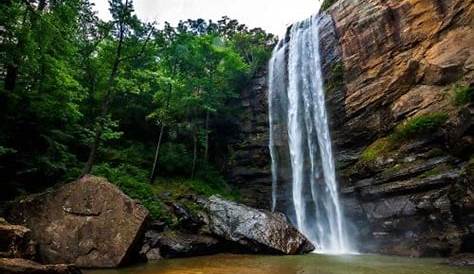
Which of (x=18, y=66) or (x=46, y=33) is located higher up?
(x=46, y=33)

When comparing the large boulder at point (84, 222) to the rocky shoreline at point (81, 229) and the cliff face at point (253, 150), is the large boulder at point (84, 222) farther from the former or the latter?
the cliff face at point (253, 150)

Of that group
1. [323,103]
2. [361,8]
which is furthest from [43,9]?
[361,8]

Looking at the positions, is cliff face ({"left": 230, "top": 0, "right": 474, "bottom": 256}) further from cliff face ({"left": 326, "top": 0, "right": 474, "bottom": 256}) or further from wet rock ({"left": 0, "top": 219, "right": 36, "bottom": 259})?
wet rock ({"left": 0, "top": 219, "right": 36, "bottom": 259})

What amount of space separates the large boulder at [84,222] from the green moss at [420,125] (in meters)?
11.6

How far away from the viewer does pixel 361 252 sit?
16.1 metres

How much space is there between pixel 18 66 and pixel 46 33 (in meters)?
1.49

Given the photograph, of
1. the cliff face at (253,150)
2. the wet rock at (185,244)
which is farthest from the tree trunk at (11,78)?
the cliff face at (253,150)

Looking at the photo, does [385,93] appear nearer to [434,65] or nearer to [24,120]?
[434,65]

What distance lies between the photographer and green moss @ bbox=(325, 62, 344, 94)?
21.2 m

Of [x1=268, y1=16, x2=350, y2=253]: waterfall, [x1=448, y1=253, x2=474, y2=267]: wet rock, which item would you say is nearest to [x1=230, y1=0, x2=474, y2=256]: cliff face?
[x1=268, y1=16, x2=350, y2=253]: waterfall

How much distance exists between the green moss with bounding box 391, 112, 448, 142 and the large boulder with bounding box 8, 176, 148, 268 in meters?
11.6

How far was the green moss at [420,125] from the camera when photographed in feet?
51.2

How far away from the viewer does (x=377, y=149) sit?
1789 centimetres

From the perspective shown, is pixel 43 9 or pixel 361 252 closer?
pixel 43 9
